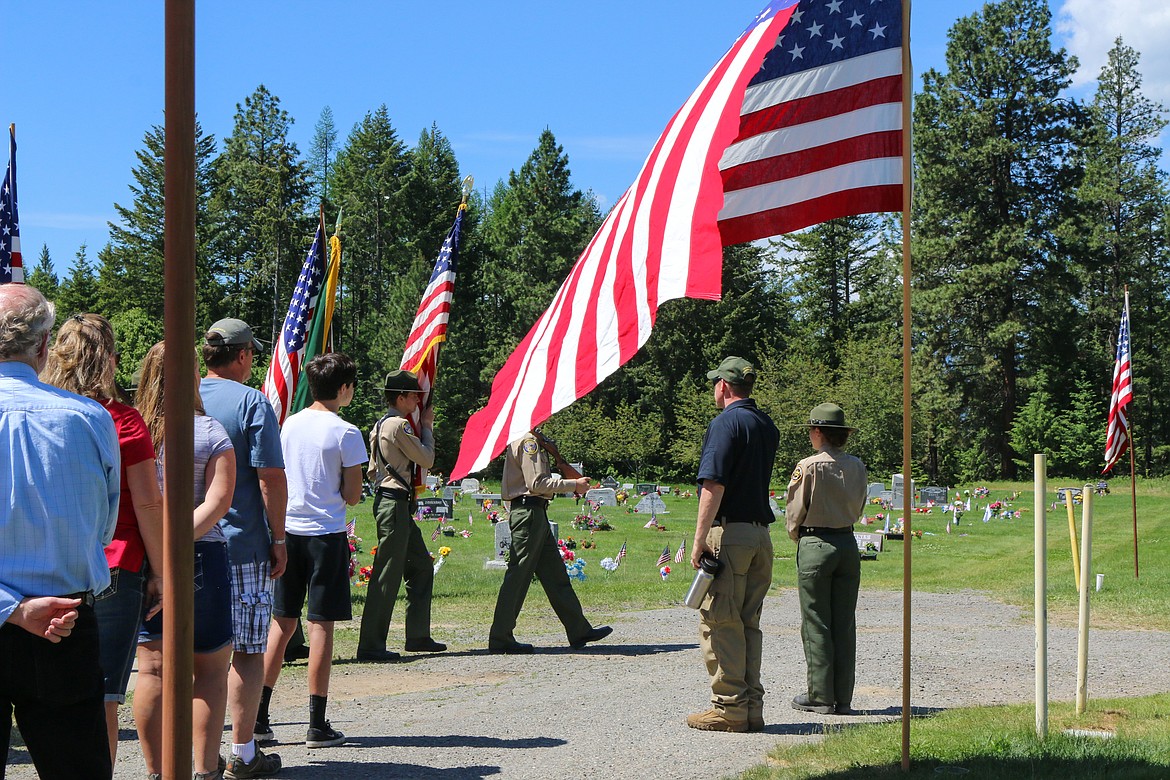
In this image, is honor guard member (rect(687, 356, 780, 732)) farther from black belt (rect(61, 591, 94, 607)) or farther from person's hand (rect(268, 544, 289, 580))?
black belt (rect(61, 591, 94, 607))

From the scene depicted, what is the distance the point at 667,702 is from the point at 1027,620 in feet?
21.9

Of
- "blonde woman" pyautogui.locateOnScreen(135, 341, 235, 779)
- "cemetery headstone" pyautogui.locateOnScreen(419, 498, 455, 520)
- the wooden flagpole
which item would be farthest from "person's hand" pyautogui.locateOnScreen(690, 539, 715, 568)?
"cemetery headstone" pyautogui.locateOnScreen(419, 498, 455, 520)

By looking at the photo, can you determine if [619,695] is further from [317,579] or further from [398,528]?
[398,528]

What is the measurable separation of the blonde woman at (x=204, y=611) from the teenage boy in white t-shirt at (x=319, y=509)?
1.26 metres

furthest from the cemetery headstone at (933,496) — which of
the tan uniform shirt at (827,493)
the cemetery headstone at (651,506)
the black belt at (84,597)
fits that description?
the black belt at (84,597)

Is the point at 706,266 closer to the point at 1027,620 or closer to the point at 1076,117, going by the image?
the point at 1027,620

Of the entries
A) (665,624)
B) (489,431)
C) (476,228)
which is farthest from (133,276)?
(489,431)

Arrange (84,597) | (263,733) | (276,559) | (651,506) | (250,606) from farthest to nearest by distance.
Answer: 1. (651,506)
2. (263,733)
3. (276,559)
4. (250,606)
5. (84,597)

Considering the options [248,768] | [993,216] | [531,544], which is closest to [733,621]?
[248,768]

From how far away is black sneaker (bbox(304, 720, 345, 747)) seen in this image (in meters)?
6.28

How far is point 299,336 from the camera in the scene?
449 inches

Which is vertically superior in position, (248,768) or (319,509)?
(319,509)

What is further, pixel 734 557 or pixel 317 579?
pixel 734 557

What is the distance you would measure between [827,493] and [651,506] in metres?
23.5
